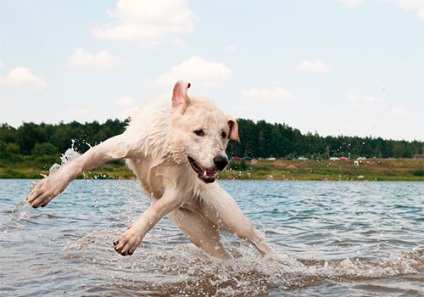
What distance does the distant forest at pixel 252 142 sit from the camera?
250 ft

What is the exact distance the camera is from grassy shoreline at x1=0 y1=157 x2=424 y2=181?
81125 mm

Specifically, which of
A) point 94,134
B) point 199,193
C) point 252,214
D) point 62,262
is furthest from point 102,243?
point 94,134

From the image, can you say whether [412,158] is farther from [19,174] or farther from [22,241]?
[22,241]

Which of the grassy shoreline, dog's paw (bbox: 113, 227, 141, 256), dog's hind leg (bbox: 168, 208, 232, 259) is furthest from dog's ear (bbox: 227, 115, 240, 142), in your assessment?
the grassy shoreline

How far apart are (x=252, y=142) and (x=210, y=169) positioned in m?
93.1

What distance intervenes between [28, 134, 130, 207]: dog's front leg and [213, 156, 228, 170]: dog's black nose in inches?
54.4

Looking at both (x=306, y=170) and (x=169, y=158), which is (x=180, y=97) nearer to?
(x=169, y=158)

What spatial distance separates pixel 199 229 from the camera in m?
9.15

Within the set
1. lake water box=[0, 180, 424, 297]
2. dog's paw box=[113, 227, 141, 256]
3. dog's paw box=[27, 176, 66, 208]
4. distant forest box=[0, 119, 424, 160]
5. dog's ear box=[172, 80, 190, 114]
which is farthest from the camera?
distant forest box=[0, 119, 424, 160]

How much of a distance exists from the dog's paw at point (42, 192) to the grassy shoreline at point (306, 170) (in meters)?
66.6

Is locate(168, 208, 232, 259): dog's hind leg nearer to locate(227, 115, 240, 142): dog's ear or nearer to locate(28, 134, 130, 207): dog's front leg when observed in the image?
locate(28, 134, 130, 207): dog's front leg

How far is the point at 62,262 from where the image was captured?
9.56 metres

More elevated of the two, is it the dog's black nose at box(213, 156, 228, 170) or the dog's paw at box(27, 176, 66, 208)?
the dog's black nose at box(213, 156, 228, 170)

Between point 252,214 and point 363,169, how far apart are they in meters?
89.7
